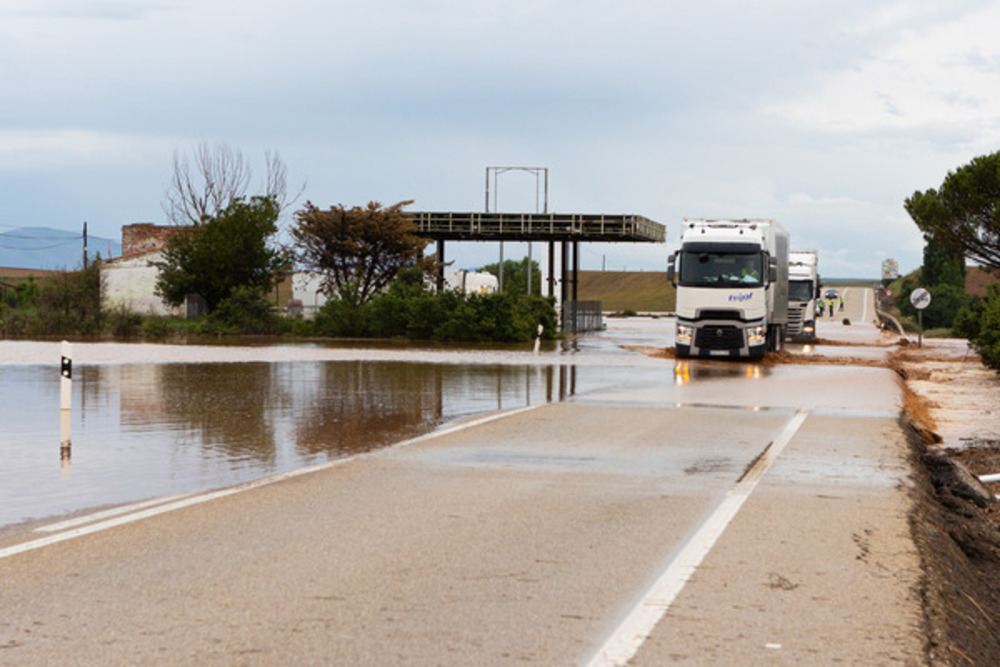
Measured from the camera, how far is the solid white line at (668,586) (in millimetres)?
5301

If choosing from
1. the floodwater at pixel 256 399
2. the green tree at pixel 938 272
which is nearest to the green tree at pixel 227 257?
the floodwater at pixel 256 399

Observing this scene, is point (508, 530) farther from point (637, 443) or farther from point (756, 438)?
point (756, 438)

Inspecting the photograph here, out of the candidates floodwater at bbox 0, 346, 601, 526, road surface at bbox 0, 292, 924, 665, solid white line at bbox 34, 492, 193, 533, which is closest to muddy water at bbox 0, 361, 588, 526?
floodwater at bbox 0, 346, 601, 526

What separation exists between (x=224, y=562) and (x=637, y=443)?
6.92m

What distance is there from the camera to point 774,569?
6.97m

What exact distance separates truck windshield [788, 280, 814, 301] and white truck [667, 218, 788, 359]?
1738 cm

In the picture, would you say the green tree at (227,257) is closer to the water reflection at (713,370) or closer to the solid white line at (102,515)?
the water reflection at (713,370)

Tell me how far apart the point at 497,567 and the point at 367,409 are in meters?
10.7

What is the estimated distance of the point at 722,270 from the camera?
31.4 meters

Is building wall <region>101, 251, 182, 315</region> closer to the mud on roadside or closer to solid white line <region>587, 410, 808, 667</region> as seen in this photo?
the mud on roadside

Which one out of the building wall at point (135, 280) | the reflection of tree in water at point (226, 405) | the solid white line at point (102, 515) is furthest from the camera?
the building wall at point (135, 280)

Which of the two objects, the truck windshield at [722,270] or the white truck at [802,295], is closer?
the truck windshield at [722,270]

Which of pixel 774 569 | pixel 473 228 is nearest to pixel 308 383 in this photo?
pixel 774 569

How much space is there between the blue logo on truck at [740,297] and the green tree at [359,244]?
2278cm
